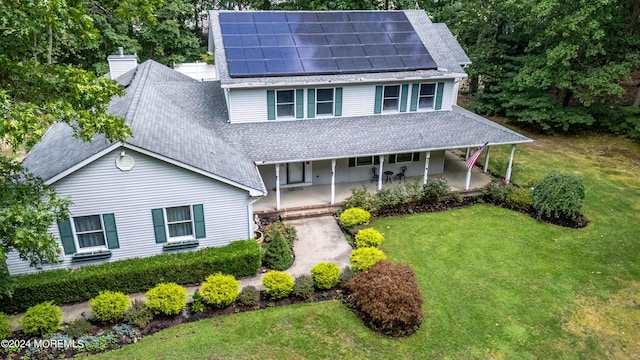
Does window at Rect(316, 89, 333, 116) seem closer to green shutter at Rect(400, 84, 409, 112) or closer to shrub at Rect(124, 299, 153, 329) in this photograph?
green shutter at Rect(400, 84, 409, 112)

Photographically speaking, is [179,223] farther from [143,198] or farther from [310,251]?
[310,251]

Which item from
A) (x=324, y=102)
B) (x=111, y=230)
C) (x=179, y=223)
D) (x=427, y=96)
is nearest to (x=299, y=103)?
(x=324, y=102)

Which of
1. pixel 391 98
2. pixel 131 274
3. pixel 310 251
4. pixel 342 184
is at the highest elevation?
pixel 391 98

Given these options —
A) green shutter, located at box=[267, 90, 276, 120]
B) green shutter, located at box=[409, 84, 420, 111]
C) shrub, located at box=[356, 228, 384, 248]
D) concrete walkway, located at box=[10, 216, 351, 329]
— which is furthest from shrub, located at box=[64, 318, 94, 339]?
green shutter, located at box=[409, 84, 420, 111]

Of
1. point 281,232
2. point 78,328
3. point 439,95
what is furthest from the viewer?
point 439,95

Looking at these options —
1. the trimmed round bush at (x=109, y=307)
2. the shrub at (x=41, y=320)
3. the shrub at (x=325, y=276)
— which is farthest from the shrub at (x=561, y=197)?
the shrub at (x=41, y=320)

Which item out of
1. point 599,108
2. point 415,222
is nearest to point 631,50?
point 599,108
